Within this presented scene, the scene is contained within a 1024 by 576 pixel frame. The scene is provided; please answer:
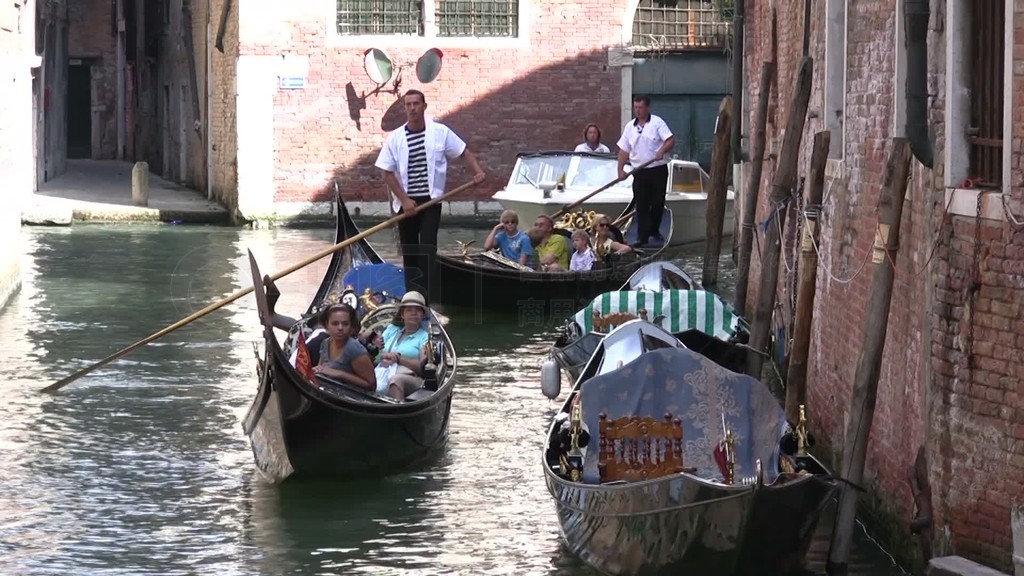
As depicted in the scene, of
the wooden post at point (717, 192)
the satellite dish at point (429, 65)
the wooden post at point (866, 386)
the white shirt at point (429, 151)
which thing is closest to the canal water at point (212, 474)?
the wooden post at point (866, 386)

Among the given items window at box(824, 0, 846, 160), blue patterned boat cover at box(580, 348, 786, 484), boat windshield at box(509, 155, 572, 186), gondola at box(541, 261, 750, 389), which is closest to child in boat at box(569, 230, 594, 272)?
gondola at box(541, 261, 750, 389)

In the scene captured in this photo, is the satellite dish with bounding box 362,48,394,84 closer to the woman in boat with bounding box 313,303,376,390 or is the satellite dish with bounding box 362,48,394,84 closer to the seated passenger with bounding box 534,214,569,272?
the seated passenger with bounding box 534,214,569,272

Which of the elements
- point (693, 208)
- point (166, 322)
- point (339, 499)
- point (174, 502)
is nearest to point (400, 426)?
point (339, 499)

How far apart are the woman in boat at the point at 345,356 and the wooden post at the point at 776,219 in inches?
59.8

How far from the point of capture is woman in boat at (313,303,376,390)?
650 centimetres

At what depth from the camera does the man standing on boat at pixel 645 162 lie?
A: 38.9ft

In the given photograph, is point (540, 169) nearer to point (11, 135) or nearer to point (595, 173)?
point (595, 173)

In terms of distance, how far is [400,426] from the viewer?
6484 millimetres

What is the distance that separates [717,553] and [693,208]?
9729 millimetres

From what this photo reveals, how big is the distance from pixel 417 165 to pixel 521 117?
27.0 feet

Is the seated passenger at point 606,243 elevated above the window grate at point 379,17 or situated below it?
below

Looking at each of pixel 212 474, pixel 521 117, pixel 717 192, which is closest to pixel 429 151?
pixel 212 474

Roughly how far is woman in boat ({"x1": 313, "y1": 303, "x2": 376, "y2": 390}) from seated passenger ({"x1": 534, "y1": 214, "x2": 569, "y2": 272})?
4.26 meters

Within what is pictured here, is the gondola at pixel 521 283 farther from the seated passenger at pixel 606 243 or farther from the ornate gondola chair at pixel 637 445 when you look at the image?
the ornate gondola chair at pixel 637 445
